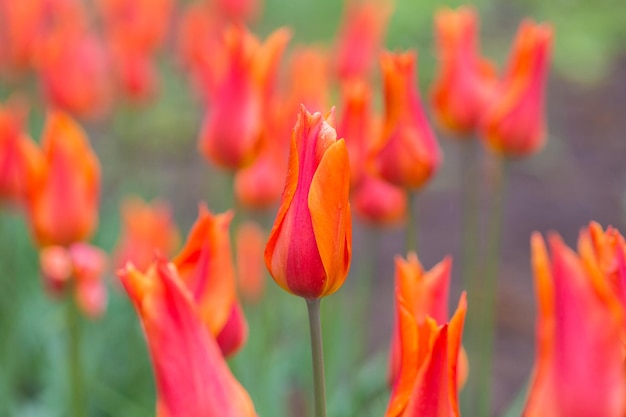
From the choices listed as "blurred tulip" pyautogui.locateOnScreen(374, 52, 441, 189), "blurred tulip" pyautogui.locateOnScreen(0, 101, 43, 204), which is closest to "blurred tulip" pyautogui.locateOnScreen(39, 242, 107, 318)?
"blurred tulip" pyautogui.locateOnScreen(0, 101, 43, 204)

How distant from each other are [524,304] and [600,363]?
2208 mm

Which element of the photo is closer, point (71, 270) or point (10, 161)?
point (71, 270)

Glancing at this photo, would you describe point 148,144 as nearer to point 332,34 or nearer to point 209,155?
point 332,34

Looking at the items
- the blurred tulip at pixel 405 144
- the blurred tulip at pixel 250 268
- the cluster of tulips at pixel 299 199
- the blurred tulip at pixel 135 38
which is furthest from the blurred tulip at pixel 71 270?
the blurred tulip at pixel 135 38

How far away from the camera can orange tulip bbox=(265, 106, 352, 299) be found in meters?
0.60

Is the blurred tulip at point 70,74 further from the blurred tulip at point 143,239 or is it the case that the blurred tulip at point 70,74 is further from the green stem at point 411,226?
the green stem at point 411,226

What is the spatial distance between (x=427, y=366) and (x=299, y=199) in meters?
0.15

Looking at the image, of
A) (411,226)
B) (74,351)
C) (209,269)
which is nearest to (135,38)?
(74,351)

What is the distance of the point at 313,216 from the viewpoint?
611 millimetres

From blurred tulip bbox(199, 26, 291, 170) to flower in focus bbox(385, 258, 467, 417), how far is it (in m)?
0.58

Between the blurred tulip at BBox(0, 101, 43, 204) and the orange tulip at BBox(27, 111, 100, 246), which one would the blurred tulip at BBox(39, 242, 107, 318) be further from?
the blurred tulip at BBox(0, 101, 43, 204)

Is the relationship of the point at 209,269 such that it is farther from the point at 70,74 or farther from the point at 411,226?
the point at 70,74

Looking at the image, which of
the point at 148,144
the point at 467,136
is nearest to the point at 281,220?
the point at 467,136

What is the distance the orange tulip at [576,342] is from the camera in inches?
20.0
